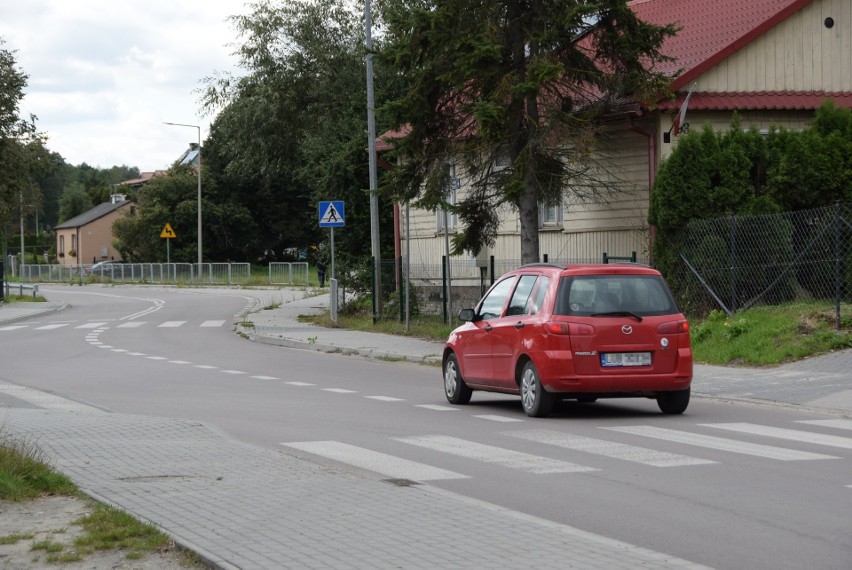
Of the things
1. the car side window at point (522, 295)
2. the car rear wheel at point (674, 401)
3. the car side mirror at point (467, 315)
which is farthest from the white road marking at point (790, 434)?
the car side mirror at point (467, 315)

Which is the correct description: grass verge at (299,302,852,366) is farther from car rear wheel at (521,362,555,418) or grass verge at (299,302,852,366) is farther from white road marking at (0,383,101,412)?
white road marking at (0,383,101,412)

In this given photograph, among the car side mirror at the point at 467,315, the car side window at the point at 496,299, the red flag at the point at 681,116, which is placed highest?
the red flag at the point at 681,116

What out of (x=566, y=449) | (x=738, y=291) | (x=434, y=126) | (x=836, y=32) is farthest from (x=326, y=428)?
(x=836, y=32)

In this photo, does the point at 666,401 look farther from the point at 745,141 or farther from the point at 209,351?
the point at 209,351

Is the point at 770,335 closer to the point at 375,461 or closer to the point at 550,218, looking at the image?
the point at 375,461

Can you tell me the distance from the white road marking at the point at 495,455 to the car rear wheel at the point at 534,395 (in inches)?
70.0

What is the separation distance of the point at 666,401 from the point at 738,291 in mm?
9055

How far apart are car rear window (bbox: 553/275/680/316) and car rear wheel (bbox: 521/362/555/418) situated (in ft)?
2.49

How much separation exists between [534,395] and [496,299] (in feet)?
5.58

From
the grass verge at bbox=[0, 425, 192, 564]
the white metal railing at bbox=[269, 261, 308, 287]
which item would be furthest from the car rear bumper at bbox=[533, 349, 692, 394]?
the white metal railing at bbox=[269, 261, 308, 287]

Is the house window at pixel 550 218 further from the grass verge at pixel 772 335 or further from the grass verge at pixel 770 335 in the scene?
the grass verge at pixel 772 335

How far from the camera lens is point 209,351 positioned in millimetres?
27312

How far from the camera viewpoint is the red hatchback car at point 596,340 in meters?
13.6

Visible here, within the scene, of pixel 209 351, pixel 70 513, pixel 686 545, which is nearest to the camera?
pixel 686 545
